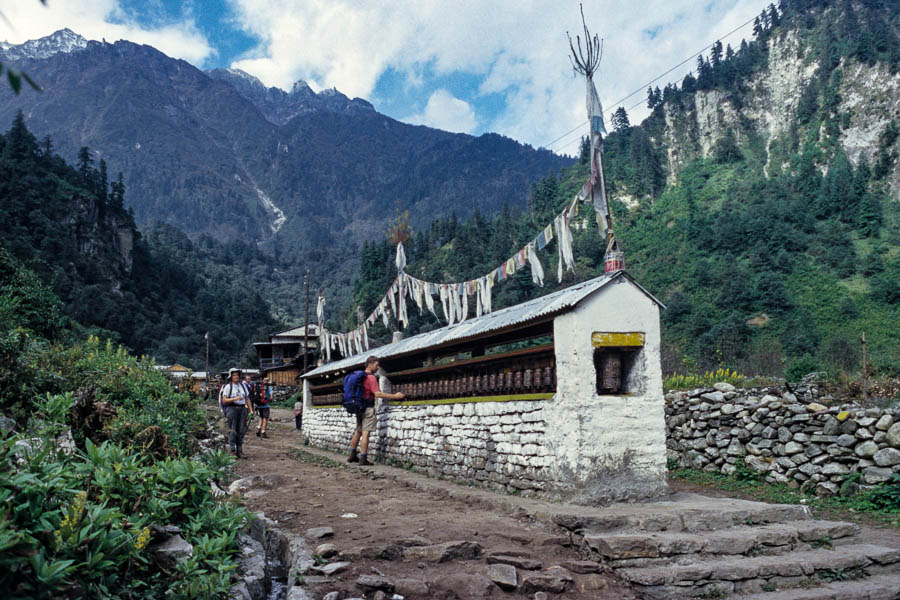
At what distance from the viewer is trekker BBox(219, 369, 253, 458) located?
11.0 m

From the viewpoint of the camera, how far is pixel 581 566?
208 inches

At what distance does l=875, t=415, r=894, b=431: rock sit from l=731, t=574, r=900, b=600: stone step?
3786 mm

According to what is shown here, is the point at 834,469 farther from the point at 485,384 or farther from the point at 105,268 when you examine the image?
the point at 105,268

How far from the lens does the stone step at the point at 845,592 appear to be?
5082 mm

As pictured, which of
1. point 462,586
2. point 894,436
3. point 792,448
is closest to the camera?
point 462,586

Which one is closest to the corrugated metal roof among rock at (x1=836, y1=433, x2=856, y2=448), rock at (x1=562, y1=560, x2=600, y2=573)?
rock at (x1=562, y1=560, x2=600, y2=573)

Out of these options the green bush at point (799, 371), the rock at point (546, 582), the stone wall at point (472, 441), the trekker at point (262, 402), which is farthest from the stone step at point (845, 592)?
the trekker at point (262, 402)

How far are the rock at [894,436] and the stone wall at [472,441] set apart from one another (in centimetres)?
501

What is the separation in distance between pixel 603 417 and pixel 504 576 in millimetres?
2980

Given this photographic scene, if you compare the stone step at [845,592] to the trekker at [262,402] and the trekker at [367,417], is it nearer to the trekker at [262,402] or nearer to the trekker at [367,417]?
the trekker at [367,417]

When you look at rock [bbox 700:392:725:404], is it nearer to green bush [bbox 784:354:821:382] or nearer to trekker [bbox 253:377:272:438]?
green bush [bbox 784:354:821:382]

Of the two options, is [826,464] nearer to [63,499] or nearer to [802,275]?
[63,499]

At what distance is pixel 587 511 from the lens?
6.43 metres

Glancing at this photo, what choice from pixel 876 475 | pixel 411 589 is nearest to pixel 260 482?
pixel 411 589
